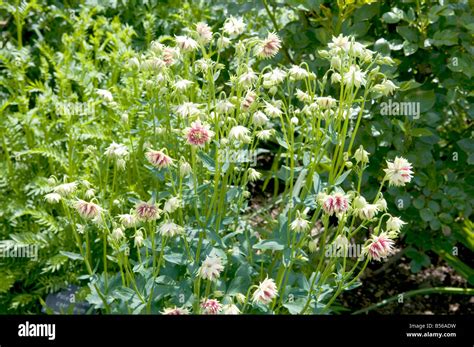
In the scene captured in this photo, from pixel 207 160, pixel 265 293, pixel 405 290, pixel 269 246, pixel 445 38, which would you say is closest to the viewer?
pixel 265 293

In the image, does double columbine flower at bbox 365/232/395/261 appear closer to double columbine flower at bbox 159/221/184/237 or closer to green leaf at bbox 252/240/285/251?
green leaf at bbox 252/240/285/251

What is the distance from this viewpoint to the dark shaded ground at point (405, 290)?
2.93 meters

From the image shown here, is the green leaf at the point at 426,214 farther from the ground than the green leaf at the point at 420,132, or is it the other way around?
the green leaf at the point at 420,132

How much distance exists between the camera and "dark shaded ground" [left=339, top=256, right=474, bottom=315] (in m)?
2.93

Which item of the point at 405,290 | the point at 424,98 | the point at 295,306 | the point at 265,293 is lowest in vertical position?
the point at 405,290

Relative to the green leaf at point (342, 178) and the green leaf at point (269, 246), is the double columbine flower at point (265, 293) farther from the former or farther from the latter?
the green leaf at point (342, 178)

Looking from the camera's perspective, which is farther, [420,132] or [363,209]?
[420,132]

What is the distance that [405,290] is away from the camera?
119 inches

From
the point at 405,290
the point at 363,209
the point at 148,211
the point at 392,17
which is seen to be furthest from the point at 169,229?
the point at 405,290

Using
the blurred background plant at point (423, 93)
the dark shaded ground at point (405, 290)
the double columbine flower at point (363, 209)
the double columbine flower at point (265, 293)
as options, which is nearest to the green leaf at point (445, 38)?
the blurred background plant at point (423, 93)

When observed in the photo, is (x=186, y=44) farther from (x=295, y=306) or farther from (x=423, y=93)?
(x=423, y=93)

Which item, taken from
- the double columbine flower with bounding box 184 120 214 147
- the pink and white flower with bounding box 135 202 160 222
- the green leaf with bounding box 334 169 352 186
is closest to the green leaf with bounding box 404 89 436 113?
the green leaf with bounding box 334 169 352 186
